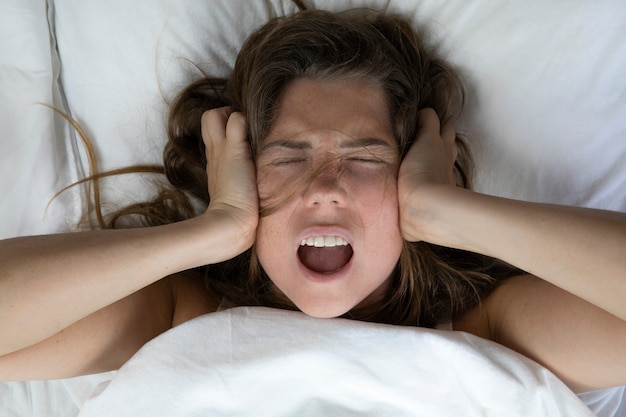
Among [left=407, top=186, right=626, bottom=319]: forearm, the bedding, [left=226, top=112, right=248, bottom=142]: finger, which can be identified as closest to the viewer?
[left=407, top=186, right=626, bottom=319]: forearm

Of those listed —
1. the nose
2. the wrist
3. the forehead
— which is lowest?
the wrist

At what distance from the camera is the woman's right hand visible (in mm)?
1479

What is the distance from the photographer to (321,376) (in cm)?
146

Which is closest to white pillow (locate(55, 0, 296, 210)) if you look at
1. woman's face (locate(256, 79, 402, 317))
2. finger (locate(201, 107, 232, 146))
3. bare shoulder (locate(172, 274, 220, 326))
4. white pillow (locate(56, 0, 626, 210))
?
white pillow (locate(56, 0, 626, 210))

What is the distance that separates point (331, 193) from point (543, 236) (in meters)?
0.40

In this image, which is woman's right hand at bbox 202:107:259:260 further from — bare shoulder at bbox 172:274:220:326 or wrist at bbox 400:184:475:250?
wrist at bbox 400:184:475:250

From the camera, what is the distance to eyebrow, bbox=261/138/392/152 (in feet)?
4.72

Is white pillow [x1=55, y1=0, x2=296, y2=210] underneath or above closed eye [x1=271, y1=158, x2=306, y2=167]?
above

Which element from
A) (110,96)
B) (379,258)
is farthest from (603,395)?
(110,96)

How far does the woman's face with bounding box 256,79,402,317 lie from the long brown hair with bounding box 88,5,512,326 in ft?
0.23

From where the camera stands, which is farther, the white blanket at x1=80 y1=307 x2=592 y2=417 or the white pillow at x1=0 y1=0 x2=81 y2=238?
the white pillow at x1=0 y1=0 x2=81 y2=238

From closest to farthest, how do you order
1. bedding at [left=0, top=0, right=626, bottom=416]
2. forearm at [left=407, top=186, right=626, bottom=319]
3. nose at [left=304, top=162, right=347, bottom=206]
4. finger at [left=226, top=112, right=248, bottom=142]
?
1. forearm at [left=407, top=186, right=626, bottom=319]
2. nose at [left=304, top=162, right=347, bottom=206]
3. finger at [left=226, top=112, right=248, bottom=142]
4. bedding at [left=0, top=0, right=626, bottom=416]

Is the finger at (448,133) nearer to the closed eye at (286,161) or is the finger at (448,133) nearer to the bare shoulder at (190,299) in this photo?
the closed eye at (286,161)

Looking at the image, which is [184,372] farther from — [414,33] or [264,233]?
[414,33]
